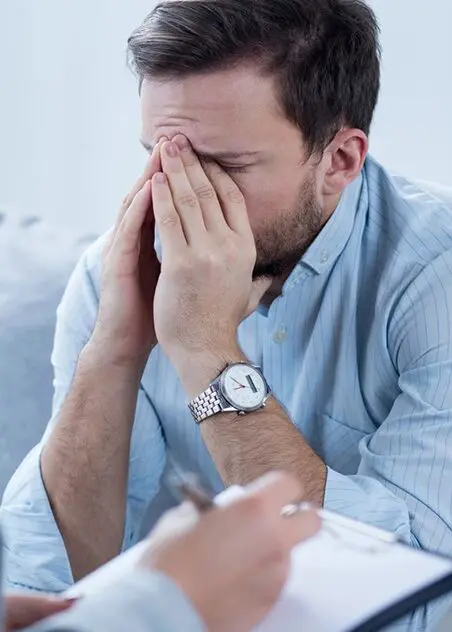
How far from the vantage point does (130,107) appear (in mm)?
2658

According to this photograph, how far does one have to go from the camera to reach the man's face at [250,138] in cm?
149

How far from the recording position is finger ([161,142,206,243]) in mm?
1489

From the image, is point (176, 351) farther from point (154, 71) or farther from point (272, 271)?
point (154, 71)

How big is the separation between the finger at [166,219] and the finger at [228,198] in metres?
0.06

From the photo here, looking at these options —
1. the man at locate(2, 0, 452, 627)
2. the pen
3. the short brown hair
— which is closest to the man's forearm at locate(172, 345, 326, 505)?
the man at locate(2, 0, 452, 627)

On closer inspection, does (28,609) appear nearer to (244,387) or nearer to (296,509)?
(296,509)

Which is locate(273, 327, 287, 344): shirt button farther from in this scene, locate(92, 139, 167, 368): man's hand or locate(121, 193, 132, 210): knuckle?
locate(121, 193, 132, 210): knuckle

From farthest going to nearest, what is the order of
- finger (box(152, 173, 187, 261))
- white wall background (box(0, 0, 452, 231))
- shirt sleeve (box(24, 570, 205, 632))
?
white wall background (box(0, 0, 452, 231)), finger (box(152, 173, 187, 261)), shirt sleeve (box(24, 570, 205, 632))

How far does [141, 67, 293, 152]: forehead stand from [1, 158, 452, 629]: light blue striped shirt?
212 millimetres

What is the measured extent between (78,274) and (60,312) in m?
0.07

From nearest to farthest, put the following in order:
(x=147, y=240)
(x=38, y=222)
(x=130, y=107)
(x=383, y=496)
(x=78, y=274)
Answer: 1. (x=383, y=496)
2. (x=147, y=240)
3. (x=78, y=274)
4. (x=38, y=222)
5. (x=130, y=107)

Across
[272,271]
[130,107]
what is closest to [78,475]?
[272,271]

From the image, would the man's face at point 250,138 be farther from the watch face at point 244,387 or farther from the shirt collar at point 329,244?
the watch face at point 244,387

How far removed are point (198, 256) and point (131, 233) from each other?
0.48 ft
